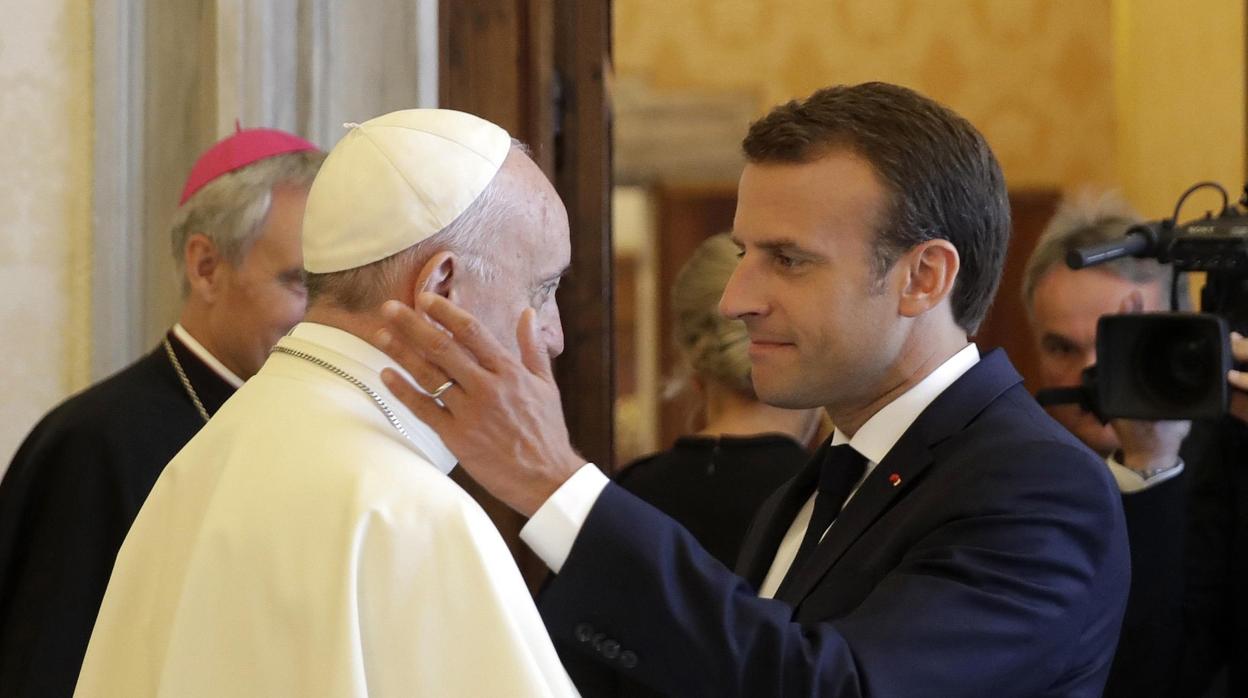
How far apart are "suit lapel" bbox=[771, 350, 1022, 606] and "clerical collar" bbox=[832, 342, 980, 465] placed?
4 cm

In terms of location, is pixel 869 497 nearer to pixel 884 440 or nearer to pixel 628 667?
pixel 884 440

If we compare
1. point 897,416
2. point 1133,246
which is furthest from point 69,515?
point 1133,246

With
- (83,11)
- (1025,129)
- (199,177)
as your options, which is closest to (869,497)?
(199,177)

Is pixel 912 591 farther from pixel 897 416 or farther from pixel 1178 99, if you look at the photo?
pixel 1178 99

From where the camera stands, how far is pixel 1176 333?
253cm

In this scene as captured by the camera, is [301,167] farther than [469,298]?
Yes

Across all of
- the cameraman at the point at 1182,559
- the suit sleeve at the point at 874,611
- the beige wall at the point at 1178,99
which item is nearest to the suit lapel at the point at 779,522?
the suit sleeve at the point at 874,611

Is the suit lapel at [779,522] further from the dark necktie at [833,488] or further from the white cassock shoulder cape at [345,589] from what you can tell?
the white cassock shoulder cape at [345,589]

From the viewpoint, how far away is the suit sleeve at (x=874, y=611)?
1.75 meters

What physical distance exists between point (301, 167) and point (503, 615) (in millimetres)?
1486

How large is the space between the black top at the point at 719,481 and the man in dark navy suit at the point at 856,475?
362 mm

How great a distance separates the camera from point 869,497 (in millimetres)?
2020

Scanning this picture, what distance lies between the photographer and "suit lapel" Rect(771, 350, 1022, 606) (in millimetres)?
1998

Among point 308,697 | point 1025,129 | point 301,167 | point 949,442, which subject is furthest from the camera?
point 1025,129
